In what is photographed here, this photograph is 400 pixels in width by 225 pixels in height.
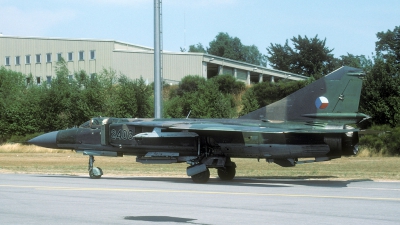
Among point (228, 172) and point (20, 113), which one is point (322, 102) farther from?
point (20, 113)

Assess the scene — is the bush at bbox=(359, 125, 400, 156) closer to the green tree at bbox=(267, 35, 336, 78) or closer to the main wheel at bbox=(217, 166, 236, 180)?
the main wheel at bbox=(217, 166, 236, 180)

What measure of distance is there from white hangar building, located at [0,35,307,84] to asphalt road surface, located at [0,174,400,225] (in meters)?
44.8

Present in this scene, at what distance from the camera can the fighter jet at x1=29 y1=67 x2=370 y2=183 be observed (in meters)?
20.3

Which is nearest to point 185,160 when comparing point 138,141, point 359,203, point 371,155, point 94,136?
point 138,141

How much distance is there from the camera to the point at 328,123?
827 inches

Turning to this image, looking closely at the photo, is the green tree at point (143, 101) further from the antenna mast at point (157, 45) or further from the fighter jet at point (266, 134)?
the fighter jet at point (266, 134)

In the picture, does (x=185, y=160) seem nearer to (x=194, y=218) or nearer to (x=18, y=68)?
(x=194, y=218)

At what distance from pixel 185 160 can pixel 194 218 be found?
1072cm

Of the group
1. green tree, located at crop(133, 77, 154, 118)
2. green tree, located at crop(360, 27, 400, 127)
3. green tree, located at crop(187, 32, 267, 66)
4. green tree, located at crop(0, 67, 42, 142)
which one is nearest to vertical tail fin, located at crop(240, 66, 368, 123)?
green tree, located at crop(360, 27, 400, 127)

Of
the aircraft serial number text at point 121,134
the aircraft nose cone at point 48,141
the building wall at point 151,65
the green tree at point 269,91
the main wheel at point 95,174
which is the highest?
the building wall at point 151,65

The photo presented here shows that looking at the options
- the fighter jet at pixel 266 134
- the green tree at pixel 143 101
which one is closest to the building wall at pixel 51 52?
the green tree at pixel 143 101

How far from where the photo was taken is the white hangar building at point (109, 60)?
6391 cm

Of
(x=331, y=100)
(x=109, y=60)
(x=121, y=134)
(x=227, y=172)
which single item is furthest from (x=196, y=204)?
(x=109, y=60)

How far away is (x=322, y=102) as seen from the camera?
21.0 meters
